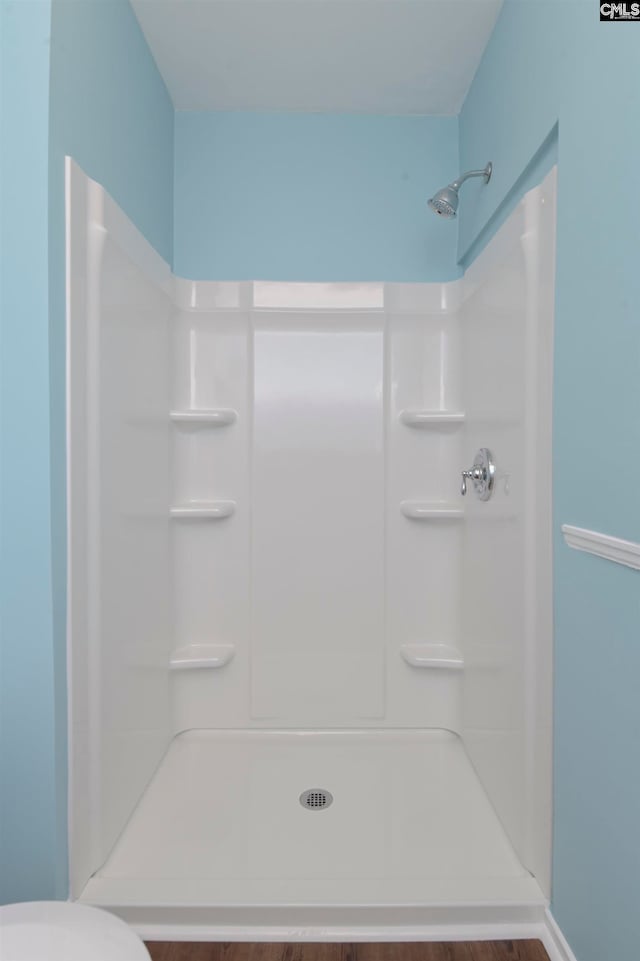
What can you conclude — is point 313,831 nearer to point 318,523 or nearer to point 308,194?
point 318,523

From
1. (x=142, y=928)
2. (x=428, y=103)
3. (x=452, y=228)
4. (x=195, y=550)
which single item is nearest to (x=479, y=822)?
(x=142, y=928)

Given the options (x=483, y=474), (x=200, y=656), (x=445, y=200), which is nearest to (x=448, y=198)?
(x=445, y=200)

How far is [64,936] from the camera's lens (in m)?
0.73

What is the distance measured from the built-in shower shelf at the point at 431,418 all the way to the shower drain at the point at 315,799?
123 centimetres

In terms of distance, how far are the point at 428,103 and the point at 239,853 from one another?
244 cm

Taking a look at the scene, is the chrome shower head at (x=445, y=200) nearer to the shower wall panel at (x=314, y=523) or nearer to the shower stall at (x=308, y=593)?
the shower stall at (x=308, y=593)

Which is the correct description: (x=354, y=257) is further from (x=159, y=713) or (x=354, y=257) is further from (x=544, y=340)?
(x=159, y=713)

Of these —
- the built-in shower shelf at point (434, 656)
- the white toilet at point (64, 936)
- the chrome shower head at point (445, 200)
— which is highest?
the chrome shower head at point (445, 200)

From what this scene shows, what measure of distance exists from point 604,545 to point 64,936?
3.22 feet

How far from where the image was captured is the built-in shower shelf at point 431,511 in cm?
204

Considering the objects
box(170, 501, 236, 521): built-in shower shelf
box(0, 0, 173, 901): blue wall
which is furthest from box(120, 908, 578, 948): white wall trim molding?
box(170, 501, 236, 521): built-in shower shelf

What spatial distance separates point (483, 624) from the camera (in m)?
1.75
